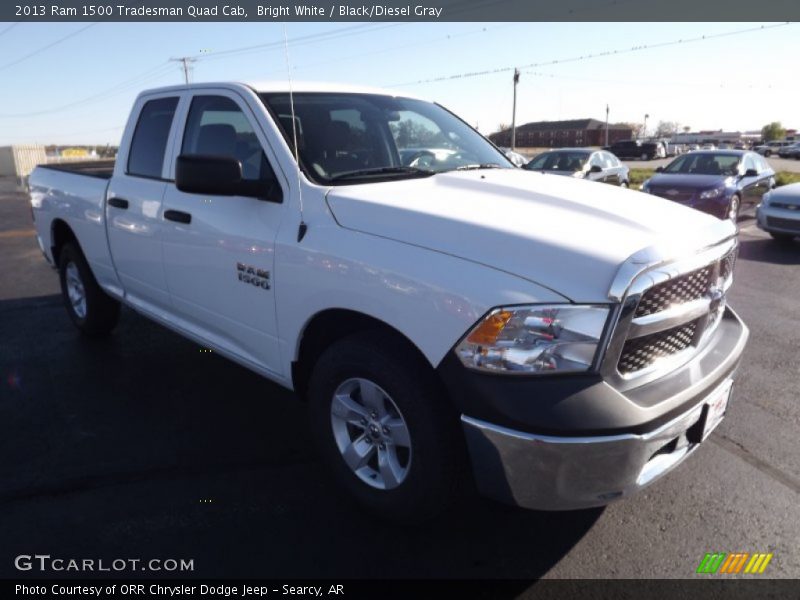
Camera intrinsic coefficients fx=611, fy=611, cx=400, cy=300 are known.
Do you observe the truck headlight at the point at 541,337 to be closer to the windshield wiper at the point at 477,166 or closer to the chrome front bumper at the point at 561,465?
the chrome front bumper at the point at 561,465

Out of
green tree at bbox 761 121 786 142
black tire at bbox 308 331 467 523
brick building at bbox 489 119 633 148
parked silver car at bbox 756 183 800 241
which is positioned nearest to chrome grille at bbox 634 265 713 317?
black tire at bbox 308 331 467 523

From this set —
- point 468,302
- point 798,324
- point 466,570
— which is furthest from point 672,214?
point 798,324

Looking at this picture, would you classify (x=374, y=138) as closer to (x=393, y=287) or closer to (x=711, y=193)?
(x=393, y=287)

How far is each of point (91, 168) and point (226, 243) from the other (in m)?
3.38

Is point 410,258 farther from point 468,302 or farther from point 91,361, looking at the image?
point 91,361

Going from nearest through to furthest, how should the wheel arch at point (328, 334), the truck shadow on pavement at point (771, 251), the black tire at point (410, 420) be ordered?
1. the black tire at point (410, 420)
2. the wheel arch at point (328, 334)
3. the truck shadow on pavement at point (771, 251)

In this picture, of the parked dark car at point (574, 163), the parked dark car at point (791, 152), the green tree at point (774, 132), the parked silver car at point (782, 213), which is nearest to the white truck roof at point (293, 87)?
the parked silver car at point (782, 213)

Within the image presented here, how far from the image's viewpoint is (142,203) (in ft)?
13.2

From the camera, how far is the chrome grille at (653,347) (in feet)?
7.39

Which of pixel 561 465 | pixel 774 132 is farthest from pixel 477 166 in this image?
pixel 774 132

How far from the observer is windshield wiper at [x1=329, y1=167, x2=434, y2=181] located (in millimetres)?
3076

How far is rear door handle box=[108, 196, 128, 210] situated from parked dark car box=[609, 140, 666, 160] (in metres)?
51.8

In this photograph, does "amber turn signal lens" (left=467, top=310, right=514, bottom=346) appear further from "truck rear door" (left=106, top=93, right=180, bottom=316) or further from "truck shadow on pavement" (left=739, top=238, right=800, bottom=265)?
"truck shadow on pavement" (left=739, top=238, right=800, bottom=265)

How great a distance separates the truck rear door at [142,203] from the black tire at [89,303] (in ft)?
A: 2.75
